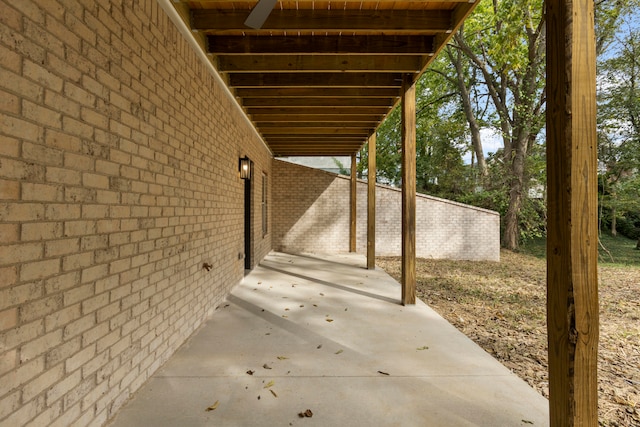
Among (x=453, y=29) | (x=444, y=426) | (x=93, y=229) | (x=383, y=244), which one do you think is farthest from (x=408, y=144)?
(x=383, y=244)

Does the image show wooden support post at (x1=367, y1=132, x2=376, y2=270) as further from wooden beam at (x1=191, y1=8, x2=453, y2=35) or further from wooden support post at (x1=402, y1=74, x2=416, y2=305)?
wooden beam at (x1=191, y1=8, x2=453, y2=35)

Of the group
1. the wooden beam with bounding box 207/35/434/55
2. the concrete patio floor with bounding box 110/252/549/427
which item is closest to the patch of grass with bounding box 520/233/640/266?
the concrete patio floor with bounding box 110/252/549/427

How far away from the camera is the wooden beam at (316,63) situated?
3.87 meters

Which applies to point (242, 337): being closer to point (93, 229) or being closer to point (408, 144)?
point (93, 229)

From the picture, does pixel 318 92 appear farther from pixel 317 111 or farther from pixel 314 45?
pixel 314 45

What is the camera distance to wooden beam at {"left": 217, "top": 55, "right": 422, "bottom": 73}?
3.87m

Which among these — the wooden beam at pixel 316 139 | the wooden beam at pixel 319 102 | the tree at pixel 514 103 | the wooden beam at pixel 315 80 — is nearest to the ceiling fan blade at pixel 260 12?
the wooden beam at pixel 315 80

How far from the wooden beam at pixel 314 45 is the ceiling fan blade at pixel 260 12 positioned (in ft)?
4.81

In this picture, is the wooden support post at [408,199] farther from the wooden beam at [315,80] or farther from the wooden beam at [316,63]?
the wooden beam at [316,63]

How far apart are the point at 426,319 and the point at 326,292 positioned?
1667mm

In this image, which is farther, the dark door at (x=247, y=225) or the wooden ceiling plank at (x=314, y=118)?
the dark door at (x=247, y=225)

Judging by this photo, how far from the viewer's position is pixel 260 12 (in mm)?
1995

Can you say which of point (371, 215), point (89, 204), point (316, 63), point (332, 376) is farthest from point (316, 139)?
point (89, 204)

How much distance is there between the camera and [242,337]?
3.18 meters
